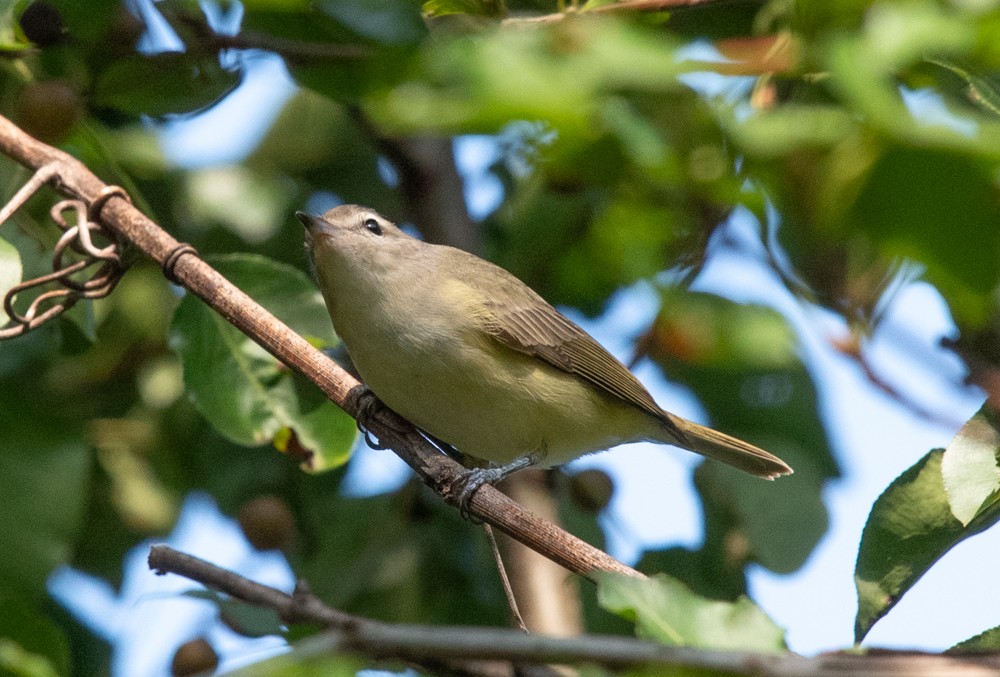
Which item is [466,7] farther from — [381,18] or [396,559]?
[396,559]

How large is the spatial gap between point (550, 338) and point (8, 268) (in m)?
1.88

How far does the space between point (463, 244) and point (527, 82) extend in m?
3.06

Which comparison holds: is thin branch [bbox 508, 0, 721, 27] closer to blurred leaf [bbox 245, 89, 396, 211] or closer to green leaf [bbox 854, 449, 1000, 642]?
green leaf [bbox 854, 449, 1000, 642]

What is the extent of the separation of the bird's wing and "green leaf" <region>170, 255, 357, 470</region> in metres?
0.66

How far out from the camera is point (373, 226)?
394 centimetres

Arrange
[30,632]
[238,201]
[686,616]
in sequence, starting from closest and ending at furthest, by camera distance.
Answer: [686,616], [30,632], [238,201]

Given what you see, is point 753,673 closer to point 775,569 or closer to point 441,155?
point 775,569

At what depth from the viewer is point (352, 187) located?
486cm

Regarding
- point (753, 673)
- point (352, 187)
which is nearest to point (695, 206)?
point (753, 673)

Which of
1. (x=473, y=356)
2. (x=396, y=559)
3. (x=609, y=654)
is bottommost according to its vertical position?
(x=396, y=559)

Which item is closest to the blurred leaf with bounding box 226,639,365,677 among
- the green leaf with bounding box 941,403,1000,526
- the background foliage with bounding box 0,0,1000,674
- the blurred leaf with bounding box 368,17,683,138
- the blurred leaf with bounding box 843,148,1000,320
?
the background foliage with bounding box 0,0,1000,674

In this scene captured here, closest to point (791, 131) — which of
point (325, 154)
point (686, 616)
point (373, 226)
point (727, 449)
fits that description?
point (686, 616)

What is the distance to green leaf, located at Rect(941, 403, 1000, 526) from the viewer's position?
2344 millimetres

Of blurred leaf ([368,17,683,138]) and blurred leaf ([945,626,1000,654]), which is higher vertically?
blurred leaf ([368,17,683,138])
